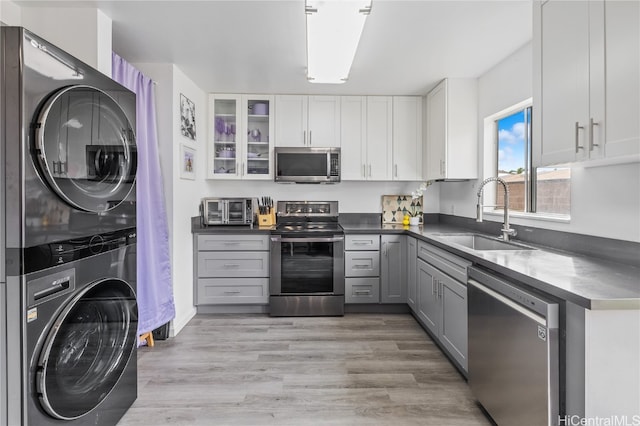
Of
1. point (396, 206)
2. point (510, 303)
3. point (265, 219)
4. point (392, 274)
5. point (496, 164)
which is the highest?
point (496, 164)

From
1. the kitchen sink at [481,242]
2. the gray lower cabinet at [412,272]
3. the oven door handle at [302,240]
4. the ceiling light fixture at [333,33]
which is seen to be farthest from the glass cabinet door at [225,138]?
the kitchen sink at [481,242]

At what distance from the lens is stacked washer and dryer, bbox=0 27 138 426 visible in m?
1.20

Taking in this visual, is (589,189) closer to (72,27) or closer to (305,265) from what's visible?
(305,265)

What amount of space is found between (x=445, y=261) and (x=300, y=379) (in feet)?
4.27

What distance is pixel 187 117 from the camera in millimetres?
3326

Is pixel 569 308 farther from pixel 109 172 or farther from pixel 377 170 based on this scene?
pixel 377 170

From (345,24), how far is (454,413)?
2234 millimetres

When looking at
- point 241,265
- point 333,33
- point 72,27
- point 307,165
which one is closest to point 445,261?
point 333,33

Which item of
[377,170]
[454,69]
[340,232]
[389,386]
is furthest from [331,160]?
[389,386]

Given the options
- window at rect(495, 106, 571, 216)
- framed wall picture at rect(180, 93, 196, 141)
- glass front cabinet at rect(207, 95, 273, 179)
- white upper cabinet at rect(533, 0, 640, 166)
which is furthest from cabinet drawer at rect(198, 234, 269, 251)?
white upper cabinet at rect(533, 0, 640, 166)

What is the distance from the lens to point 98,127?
1.56 m

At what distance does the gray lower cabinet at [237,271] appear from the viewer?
355 cm

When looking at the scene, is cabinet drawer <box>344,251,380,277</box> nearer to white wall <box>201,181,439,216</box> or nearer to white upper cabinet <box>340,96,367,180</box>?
white wall <box>201,181,439,216</box>

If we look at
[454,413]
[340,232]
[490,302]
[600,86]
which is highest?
[600,86]
